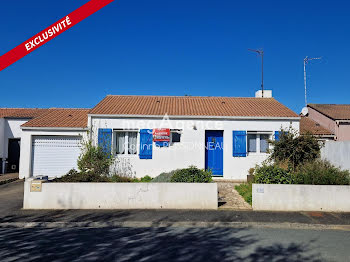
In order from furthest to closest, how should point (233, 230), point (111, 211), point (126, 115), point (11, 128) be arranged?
point (11, 128), point (126, 115), point (111, 211), point (233, 230)

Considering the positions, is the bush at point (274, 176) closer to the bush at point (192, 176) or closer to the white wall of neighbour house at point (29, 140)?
the bush at point (192, 176)

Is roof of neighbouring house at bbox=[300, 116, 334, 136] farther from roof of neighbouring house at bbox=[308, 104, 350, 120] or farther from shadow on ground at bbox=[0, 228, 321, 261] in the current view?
shadow on ground at bbox=[0, 228, 321, 261]

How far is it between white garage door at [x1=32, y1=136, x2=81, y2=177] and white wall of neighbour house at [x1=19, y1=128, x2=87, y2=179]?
8.1 inches

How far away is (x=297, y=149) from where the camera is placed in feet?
29.6

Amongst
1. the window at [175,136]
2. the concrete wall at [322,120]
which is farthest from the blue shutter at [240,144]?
the concrete wall at [322,120]

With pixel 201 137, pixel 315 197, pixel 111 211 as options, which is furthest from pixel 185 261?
pixel 201 137

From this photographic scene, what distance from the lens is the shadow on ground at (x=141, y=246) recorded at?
13.5 feet

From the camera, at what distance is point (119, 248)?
448 centimetres

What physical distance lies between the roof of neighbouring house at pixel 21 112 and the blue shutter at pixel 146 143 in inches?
308

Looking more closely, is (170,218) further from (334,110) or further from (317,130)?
(334,110)

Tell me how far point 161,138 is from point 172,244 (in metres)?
6.73

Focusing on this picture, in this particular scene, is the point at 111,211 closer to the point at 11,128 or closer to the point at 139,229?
the point at 139,229

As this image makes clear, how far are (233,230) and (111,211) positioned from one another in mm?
3510

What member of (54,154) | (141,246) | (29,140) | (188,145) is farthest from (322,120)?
(29,140)
